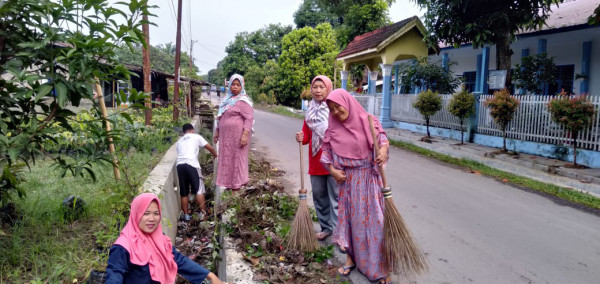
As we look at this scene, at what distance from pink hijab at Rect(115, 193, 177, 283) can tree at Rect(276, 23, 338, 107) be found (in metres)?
26.8

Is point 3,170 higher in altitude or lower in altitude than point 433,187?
higher

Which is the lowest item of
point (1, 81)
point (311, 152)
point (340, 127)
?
point (311, 152)

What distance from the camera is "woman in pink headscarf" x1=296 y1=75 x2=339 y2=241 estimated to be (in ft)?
13.7

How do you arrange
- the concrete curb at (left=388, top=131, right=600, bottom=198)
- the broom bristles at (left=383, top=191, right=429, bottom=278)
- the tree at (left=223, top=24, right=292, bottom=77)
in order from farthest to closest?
the tree at (left=223, top=24, right=292, bottom=77) → the concrete curb at (left=388, top=131, right=600, bottom=198) → the broom bristles at (left=383, top=191, right=429, bottom=278)

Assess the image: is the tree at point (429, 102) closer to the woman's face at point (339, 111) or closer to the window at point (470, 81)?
the window at point (470, 81)

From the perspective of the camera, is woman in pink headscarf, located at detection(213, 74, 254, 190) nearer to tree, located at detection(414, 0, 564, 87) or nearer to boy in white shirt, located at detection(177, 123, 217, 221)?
boy in white shirt, located at detection(177, 123, 217, 221)

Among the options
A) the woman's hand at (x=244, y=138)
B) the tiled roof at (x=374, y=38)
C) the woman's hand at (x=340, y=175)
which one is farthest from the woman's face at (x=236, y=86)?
the tiled roof at (x=374, y=38)

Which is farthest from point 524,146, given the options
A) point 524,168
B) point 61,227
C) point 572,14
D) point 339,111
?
point 61,227

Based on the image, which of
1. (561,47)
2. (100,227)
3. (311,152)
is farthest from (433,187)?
(561,47)

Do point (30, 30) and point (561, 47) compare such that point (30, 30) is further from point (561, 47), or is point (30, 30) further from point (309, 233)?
point (561, 47)

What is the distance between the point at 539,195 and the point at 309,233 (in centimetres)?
506

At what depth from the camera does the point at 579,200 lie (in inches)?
261

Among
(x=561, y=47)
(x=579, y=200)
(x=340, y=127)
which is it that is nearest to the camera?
(x=340, y=127)

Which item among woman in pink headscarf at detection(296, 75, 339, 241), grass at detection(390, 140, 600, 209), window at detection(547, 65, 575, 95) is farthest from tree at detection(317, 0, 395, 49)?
woman in pink headscarf at detection(296, 75, 339, 241)
